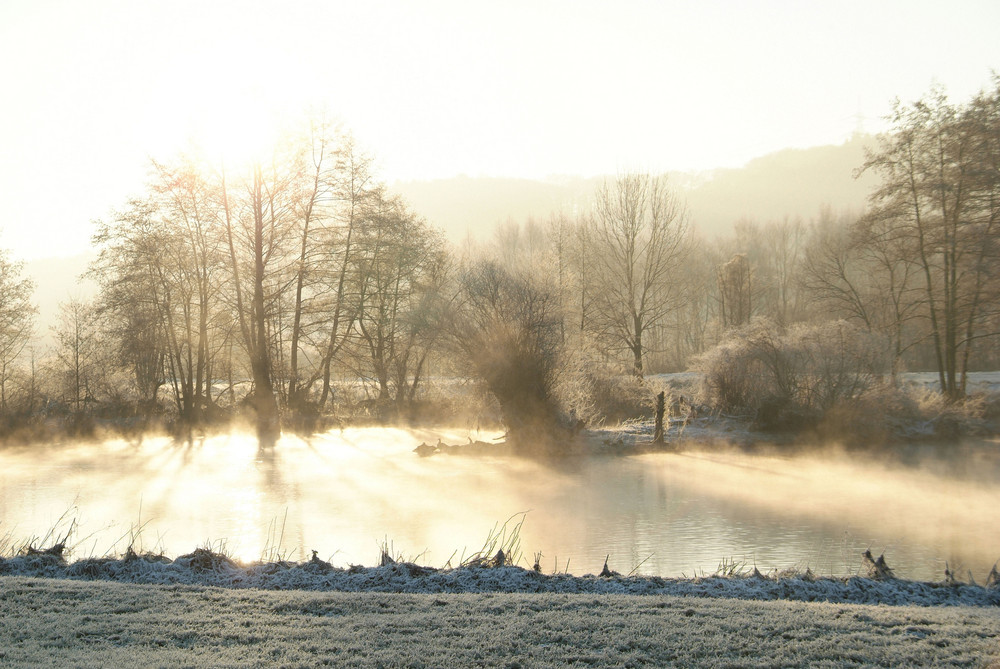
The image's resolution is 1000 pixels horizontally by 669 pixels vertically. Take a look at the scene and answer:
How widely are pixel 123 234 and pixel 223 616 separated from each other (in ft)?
80.4

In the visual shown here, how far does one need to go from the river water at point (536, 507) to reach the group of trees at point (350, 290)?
4.32 meters

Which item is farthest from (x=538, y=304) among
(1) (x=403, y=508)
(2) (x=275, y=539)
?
(2) (x=275, y=539)

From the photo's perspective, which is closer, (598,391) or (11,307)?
(598,391)

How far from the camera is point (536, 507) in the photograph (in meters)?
11.5

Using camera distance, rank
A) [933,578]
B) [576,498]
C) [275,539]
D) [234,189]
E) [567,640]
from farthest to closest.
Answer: [234,189], [576,498], [275,539], [933,578], [567,640]

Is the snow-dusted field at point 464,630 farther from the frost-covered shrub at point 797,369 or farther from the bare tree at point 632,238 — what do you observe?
the bare tree at point 632,238

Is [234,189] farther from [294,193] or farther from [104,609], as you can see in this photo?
[104,609]

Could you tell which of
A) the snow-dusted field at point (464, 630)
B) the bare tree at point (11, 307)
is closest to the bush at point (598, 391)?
the snow-dusted field at point (464, 630)

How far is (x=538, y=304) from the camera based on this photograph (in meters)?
18.7

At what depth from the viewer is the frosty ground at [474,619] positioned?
439 centimetres

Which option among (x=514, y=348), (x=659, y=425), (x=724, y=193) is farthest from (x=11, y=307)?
(x=724, y=193)

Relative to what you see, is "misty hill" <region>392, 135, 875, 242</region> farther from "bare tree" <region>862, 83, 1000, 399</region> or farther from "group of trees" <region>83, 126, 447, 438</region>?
"bare tree" <region>862, 83, 1000, 399</region>

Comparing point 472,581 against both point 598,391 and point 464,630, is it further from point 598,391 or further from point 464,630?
point 598,391

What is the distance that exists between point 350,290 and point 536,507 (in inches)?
762
